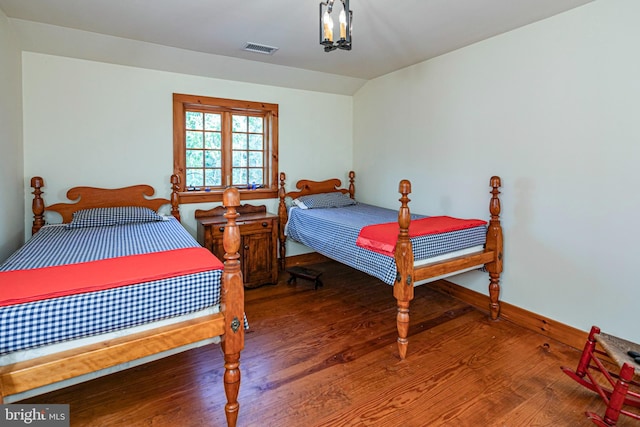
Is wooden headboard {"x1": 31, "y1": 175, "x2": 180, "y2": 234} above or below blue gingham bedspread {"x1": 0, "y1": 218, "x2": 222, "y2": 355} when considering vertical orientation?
above

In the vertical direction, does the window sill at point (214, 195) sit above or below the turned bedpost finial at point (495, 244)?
above

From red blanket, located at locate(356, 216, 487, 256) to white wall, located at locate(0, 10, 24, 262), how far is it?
2615mm

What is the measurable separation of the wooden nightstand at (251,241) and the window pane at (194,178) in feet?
1.09

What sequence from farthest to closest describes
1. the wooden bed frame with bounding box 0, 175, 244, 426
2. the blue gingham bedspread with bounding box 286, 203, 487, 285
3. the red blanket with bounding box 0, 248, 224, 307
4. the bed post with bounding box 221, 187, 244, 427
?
the blue gingham bedspread with bounding box 286, 203, 487, 285 → the bed post with bounding box 221, 187, 244, 427 → the red blanket with bounding box 0, 248, 224, 307 → the wooden bed frame with bounding box 0, 175, 244, 426

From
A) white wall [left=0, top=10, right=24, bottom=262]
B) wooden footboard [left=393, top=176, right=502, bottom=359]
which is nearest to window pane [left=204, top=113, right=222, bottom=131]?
white wall [left=0, top=10, right=24, bottom=262]

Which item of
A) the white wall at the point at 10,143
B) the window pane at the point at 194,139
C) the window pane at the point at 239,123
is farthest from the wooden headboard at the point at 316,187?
the white wall at the point at 10,143

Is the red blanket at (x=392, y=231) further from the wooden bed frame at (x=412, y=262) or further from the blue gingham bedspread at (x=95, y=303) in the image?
the blue gingham bedspread at (x=95, y=303)

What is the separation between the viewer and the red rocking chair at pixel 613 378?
164 cm

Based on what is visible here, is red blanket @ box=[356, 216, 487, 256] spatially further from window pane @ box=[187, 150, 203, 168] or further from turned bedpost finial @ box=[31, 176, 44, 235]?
turned bedpost finial @ box=[31, 176, 44, 235]

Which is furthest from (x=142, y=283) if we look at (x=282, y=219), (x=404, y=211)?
(x=282, y=219)

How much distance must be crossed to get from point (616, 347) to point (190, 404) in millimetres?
2280

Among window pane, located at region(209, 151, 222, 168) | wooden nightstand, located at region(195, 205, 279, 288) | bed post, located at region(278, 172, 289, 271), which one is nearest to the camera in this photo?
wooden nightstand, located at region(195, 205, 279, 288)

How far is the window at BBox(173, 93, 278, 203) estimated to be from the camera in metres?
3.72

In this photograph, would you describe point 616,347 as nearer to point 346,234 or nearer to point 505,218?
point 505,218
